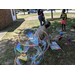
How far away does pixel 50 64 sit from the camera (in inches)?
112

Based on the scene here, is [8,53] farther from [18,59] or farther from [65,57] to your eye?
[65,57]

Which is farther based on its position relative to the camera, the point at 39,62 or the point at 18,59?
the point at 18,59

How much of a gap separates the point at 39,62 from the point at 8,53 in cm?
184
